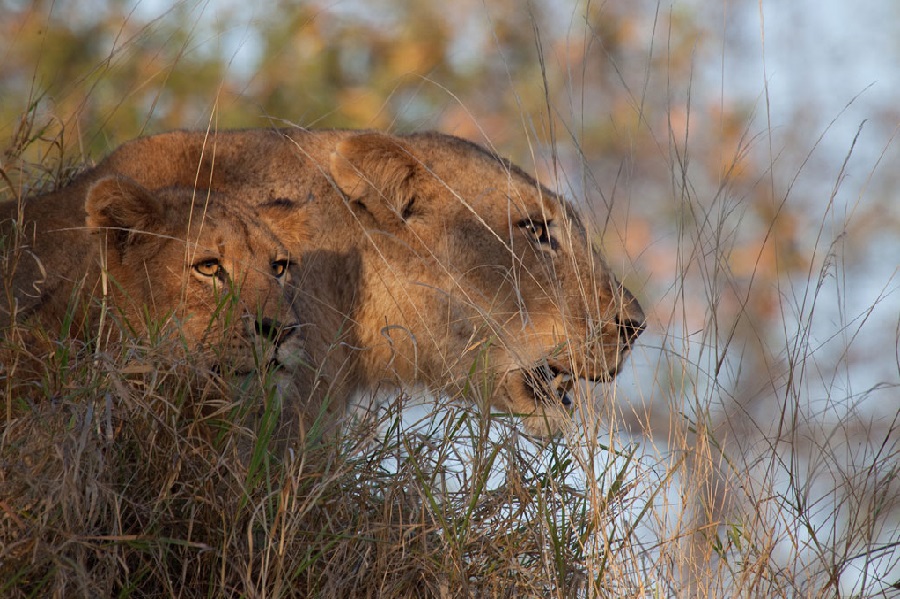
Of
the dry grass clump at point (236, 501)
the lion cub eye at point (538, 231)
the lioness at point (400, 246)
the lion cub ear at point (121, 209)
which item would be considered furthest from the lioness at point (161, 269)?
the lion cub eye at point (538, 231)

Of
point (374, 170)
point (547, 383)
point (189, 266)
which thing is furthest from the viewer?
point (374, 170)

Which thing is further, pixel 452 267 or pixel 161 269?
pixel 452 267

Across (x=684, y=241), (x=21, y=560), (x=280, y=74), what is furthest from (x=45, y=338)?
(x=280, y=74)

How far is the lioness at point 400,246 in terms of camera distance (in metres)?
4.71

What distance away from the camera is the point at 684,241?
13.2ft

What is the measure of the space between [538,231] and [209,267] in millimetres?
1759

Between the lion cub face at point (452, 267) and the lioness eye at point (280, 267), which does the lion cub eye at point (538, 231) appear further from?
the lioness eye at point (280, 267)

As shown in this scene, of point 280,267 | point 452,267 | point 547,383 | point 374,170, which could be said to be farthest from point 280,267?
point 547,383

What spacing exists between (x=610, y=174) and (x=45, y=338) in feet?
35.1

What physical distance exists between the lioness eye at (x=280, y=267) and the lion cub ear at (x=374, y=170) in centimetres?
71

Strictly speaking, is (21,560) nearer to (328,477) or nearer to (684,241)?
(328,477)

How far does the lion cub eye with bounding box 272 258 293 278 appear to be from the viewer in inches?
166

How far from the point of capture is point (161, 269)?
13.0 feet

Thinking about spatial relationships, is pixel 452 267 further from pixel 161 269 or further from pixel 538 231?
pixel 161 269
